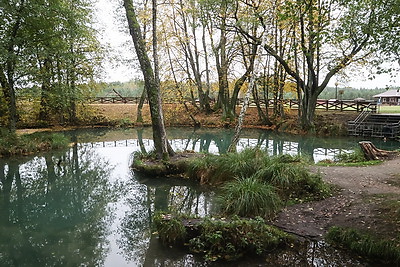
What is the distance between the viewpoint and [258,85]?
79.4ft

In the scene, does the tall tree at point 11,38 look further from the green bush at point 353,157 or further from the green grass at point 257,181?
the green bush at point 353,157

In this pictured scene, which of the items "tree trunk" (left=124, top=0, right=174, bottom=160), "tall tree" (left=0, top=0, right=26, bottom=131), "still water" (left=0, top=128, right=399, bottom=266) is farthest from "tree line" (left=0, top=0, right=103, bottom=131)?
"tree trunk" (left=124, top=0, right=174, bottom=160)

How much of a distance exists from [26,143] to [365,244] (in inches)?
589

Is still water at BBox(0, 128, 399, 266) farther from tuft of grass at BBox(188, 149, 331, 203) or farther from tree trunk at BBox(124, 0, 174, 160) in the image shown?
tree trunk at BBox(124, 0, 174, 160)

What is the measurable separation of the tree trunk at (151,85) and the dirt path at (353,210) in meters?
5.65

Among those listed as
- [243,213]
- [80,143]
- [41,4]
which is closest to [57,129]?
[80,143]

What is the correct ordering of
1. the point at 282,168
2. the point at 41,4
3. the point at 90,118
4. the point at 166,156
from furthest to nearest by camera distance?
the point at 90,118 < the point at 41,4 < the point at 166,156 < the point at 282,168

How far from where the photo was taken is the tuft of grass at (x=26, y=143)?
13844mm

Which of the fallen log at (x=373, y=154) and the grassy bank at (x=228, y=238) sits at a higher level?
the fallen log at (x=373, y=154)

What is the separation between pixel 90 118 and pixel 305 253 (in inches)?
967

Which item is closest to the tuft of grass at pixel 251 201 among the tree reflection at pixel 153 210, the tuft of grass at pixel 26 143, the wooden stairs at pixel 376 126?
the tree reflection at pixel 153 210

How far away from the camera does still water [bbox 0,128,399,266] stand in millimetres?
5141

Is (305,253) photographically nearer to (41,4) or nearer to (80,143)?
(41,4)

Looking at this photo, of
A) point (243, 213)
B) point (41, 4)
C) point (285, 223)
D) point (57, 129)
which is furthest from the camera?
point (57, 129)
